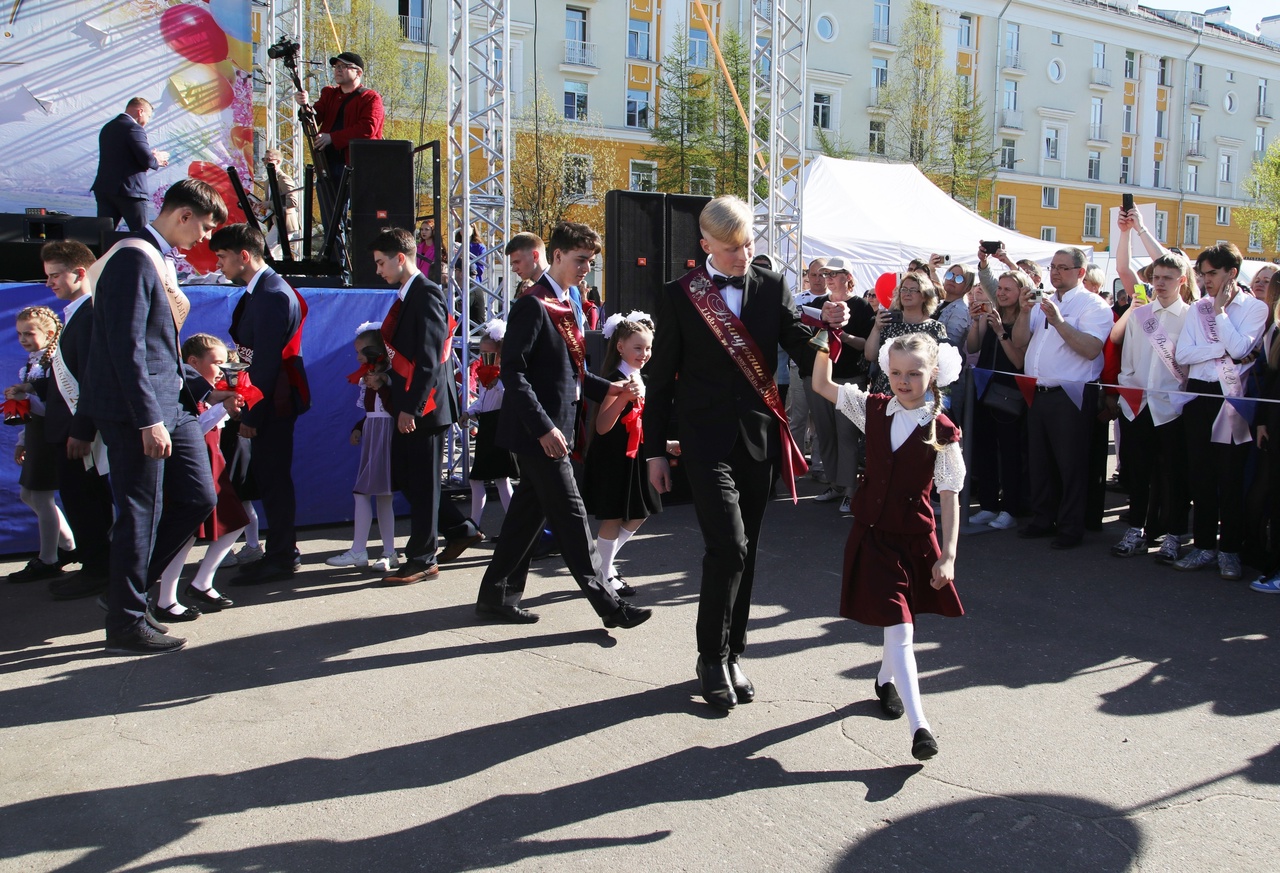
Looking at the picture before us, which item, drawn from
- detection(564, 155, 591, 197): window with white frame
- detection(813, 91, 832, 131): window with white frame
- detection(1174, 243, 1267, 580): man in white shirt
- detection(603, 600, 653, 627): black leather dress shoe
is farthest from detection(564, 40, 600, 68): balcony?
detection(603, 600, 653, 627): black leather dress shoe

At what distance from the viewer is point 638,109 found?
40.2 metres

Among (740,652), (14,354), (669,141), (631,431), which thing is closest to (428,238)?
(14,354)

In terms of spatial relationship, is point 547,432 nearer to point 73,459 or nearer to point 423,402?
point 423,402

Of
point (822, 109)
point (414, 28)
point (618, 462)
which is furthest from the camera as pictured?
point (822, 109)

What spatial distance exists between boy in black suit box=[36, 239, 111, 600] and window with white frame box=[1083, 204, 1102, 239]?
5105 centimetres

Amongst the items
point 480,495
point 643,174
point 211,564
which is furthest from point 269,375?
point 643,174

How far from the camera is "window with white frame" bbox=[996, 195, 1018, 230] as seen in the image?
47225 mm

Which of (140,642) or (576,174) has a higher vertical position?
(576,174)

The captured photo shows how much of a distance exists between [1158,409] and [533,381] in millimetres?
4129

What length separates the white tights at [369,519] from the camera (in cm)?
614

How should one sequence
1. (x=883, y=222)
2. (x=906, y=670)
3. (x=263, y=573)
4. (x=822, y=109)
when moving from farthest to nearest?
(x=822, y=109) < (x=883, y=222) < (x=263, y=573) < (x=906, y=670)

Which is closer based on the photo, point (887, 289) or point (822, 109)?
point (887, 289)

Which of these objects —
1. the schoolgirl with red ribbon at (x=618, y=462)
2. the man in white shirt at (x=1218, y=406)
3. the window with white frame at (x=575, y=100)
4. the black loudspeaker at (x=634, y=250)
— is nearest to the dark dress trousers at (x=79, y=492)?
the schoolgirl with red ribbon at (x=618, y=462)

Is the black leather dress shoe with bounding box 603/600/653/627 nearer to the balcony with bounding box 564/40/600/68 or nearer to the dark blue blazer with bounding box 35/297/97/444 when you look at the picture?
the dark blue blazer with bounding box 35/297/97/444
